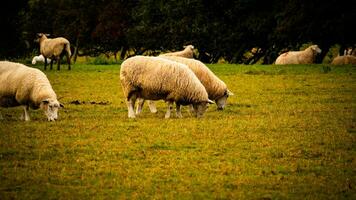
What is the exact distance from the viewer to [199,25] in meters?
44.7

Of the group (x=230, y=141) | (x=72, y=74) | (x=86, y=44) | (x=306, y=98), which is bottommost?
(x=86, y=44)

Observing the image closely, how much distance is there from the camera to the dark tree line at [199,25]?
38.2m

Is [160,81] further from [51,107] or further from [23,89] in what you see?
[23,89]

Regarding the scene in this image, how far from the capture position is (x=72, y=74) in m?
32.1

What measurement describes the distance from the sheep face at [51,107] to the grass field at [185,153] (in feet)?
0.87

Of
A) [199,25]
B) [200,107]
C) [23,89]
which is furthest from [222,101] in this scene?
[199,25]

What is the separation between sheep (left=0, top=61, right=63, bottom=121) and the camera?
1622 centimetres

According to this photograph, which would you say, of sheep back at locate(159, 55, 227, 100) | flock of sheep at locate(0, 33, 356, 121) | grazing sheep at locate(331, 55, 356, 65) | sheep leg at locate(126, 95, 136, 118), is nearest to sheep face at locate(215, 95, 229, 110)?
sheep back at locate(159, 55, 227, 100)

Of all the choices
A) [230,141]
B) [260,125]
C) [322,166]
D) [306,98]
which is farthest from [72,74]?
[322,166]

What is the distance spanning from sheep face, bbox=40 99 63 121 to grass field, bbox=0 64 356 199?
0.87ft

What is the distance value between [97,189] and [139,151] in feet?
9.20

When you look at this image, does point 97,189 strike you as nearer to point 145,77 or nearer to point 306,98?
point 145,77

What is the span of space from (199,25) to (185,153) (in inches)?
1296

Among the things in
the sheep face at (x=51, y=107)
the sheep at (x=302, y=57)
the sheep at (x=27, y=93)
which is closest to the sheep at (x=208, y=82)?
the sheep face at (x=51, y=107)
